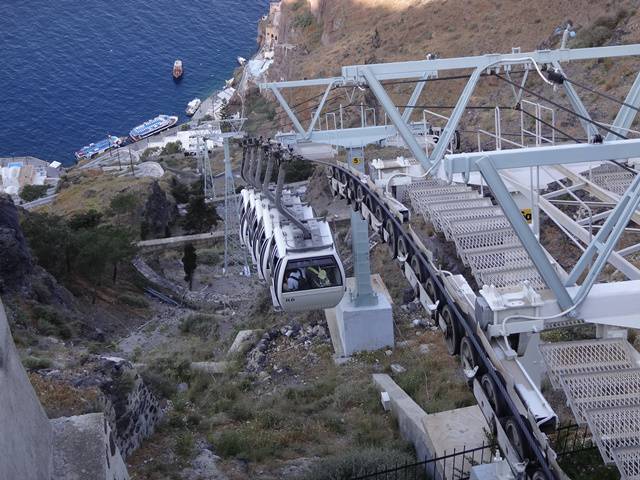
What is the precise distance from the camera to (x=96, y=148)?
227 ft

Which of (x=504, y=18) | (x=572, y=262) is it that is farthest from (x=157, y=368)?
(x=504, y=18)

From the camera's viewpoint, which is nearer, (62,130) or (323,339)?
(323,339)

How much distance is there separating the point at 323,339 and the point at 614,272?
5.36 meters

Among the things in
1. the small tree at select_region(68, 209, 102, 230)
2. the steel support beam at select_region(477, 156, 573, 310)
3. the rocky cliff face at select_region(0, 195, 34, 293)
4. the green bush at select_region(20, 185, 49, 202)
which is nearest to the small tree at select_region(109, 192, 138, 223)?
the small tree at select_region(68, 209, 102, 230)

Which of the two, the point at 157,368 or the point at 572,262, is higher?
the point at 572,262

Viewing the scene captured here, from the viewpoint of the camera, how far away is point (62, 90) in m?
81.9

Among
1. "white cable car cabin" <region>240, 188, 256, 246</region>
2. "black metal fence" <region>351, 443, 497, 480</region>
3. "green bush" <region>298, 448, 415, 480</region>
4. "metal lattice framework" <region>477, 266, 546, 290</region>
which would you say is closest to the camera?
"metal lattice framework" <region>477, 266, 546, 290</region>

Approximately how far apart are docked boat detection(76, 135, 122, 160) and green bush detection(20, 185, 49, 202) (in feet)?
61.6

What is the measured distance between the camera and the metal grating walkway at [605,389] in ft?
15.5

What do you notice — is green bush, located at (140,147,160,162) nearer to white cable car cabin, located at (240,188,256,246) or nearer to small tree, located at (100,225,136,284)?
small tree, located at (100,225,136,284)

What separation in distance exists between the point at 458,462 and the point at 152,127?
69.4 meters

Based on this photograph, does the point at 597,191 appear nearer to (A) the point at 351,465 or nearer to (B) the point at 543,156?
(B) the point at 543,156

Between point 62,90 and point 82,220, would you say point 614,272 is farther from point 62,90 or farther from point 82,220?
point 62,90

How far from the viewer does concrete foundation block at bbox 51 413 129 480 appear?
18.5 ft
